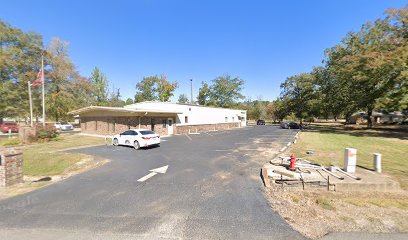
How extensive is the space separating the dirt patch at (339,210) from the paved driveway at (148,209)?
0.38 m

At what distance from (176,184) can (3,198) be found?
17.0 ft

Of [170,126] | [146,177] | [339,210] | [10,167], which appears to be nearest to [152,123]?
[170,126]

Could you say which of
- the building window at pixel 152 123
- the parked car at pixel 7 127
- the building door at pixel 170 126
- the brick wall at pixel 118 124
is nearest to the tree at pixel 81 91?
the parked car at pixel 7 127

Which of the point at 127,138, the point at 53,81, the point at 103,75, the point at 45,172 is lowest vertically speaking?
the point at 45,172

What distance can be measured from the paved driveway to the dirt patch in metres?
0.38

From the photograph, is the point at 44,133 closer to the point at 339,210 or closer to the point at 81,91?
the point at 81,91

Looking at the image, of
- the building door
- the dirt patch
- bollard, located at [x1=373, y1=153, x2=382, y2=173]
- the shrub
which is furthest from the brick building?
bollard, located at [x1=373, y1=153, x2=382, y2=173]

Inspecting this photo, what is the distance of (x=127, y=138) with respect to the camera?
14.2m

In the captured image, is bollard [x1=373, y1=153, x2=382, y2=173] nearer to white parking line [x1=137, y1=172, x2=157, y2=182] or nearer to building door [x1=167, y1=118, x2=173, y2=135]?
white parking line [x1=137, y1=172, x2=157, y2=182]

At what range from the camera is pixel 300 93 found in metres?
46.7

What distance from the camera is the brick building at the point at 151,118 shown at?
20453 mm

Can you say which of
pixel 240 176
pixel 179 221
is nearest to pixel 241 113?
pixel 240 176

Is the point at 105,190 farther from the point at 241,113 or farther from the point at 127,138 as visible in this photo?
the point at 241,113

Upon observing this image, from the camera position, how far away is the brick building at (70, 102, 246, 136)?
2045 centimetres
